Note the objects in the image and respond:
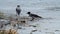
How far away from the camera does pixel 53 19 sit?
1192 centimetres

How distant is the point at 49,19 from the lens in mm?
11953

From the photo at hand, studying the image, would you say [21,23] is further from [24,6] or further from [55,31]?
[24,6]

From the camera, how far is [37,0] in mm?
19266

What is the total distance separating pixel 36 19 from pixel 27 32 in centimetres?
266

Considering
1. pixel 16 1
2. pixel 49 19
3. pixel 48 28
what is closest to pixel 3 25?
pixel 48 28

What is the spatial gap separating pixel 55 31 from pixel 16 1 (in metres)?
9.15

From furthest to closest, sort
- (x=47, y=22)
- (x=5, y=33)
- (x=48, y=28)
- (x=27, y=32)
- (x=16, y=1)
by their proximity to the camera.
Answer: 1. (x=16, y=1)
2. (x=47, y=22)
3. (x=48, y=28)
4. (x=27, y=32)
5. (x=5, y=33)

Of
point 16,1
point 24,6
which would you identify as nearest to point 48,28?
point 24,6

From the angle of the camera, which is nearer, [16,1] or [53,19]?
[53,19]

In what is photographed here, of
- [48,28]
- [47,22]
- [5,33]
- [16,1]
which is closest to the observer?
[5,33]

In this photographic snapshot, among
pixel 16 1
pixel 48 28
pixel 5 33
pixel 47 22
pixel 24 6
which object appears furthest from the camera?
pixel 16 1

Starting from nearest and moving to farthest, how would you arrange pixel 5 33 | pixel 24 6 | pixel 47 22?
pixel 5 33 < pixel 47 22 < pixel 24 6

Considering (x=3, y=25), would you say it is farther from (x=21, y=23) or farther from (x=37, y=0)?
(x=37, y=0)

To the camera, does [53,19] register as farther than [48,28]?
Yes
